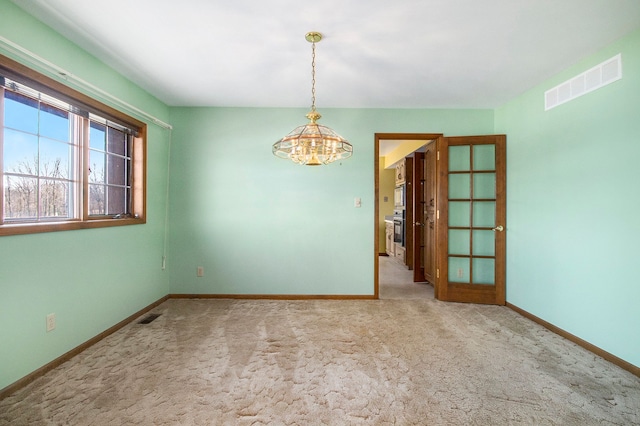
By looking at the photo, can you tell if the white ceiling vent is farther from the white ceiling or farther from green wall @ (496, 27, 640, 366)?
the white ceiling

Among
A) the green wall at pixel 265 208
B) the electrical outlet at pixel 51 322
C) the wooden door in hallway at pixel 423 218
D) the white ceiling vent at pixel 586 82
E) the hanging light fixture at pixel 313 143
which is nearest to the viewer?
the hanging light fixture at pixel 313 143

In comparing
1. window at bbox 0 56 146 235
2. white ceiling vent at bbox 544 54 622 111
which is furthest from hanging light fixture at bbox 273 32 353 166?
white ceiling vent at bbox 544 54 622 111

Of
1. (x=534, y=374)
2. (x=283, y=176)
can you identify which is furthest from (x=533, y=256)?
(x=283, y=176)

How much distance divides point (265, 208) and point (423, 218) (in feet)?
9.07

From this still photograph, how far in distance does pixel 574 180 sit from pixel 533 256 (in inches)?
36.7

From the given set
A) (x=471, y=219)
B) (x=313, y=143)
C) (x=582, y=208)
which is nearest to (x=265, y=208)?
(x=313, y=143)

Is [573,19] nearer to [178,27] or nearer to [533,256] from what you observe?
[533,256]

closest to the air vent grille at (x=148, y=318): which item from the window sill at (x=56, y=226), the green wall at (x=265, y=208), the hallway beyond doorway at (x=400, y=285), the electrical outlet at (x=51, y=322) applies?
the green wall at (x=265, y=208)

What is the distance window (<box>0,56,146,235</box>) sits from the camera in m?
1.94

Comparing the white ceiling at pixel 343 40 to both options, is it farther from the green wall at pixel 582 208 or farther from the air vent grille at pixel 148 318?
the air vent grille at pixel 148 318

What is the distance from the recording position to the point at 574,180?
2.66 m

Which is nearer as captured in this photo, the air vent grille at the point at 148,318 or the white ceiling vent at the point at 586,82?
the white ceiling vent at the point at 586,82

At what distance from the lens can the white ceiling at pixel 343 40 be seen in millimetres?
1914

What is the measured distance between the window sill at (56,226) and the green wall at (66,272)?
0.04 m
